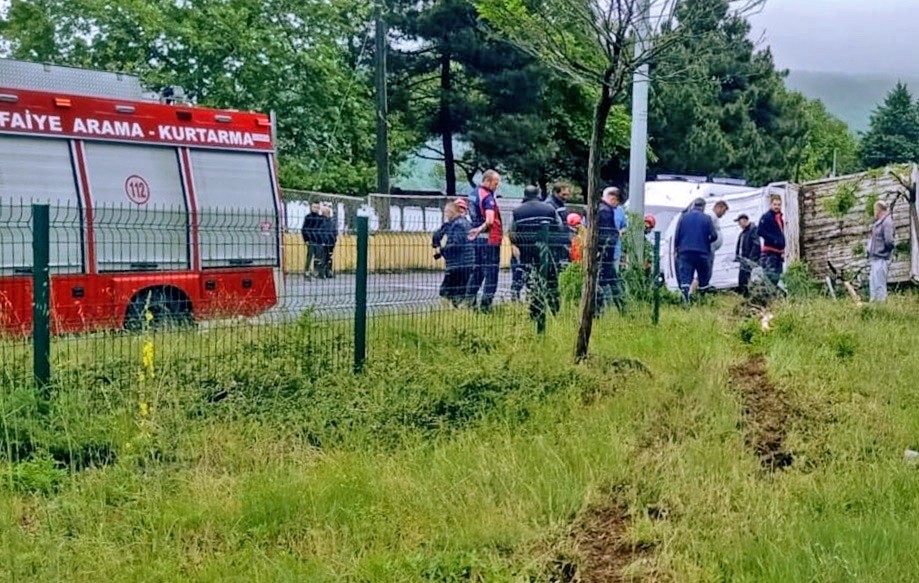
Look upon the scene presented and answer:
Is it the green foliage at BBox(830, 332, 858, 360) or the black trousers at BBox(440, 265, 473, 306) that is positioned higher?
the black trousers at BBox(440, 265, 473, 306)

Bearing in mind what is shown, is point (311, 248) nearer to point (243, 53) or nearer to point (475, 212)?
point (475, 212)

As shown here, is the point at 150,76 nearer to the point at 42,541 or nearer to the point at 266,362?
the point at 266,362

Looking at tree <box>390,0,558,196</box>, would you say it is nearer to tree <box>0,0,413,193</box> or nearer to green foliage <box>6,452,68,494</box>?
tree <box>0,0,413,193</box>

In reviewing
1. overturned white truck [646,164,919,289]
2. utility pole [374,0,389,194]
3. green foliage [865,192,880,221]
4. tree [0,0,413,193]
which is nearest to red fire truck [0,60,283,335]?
overturned white truck [646,164,919,289]

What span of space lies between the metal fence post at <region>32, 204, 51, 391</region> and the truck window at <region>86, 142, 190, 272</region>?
1505 mm

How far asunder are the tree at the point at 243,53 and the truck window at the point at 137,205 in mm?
16654

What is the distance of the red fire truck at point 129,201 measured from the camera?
24.0 feet

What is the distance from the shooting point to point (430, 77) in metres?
33.2

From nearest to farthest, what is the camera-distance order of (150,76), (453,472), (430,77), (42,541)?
(42,541) → (453,472) → (150,76) → (430,77)

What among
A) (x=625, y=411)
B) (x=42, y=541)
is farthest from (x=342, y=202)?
(x=42, y=541)

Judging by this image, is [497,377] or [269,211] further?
[269,211]

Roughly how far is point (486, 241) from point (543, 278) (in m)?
0.72

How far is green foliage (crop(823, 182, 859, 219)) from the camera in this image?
14.5 metres

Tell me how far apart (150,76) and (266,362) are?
72.6 ft
